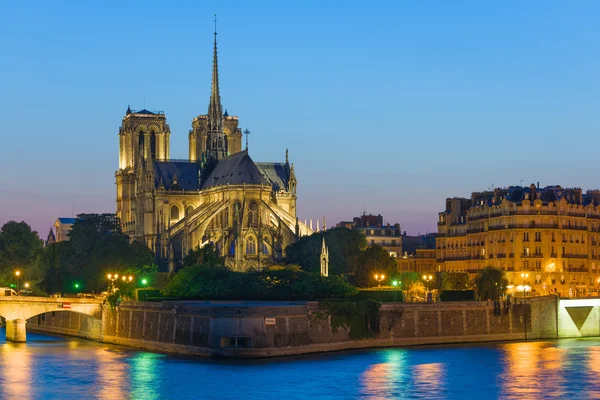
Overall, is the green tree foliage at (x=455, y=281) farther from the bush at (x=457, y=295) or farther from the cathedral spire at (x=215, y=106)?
the cathedral spire at (x=215, y=106)

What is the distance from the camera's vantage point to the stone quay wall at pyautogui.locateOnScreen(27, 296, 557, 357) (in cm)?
6881

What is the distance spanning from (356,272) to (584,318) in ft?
77.3

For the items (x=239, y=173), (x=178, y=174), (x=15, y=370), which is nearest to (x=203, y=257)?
(x=239, y=173)

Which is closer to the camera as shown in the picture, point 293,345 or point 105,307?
point 293,345

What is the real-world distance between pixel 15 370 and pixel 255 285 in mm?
23856

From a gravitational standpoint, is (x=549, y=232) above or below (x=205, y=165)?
below

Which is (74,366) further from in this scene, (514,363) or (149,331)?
(514,363)

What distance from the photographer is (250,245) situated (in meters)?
122

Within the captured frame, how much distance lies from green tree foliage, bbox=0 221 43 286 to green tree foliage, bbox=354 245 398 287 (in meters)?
38.0

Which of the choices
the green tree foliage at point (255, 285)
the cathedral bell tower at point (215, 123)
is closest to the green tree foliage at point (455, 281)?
the green tree foliage at point (255, 285)

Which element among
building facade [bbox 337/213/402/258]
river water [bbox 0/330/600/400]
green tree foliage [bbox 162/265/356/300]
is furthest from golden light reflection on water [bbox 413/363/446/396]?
building facade [bbox 337/213/402/258]

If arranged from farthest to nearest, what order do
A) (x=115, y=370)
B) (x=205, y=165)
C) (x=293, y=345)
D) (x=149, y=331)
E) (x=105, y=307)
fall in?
(x=205, y=165)
(x=105, y=307)
(x=149, y=331)
(x=293, y=345)
(x=115, y=370)

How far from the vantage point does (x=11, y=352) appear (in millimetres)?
74875

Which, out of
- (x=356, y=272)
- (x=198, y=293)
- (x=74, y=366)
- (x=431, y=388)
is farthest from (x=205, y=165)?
(x=431, y=388)
